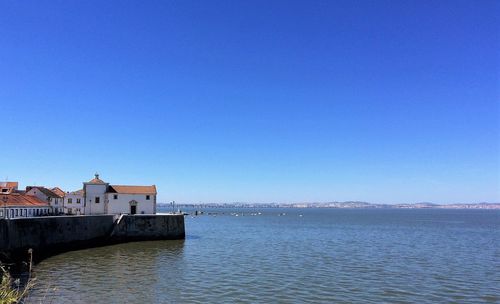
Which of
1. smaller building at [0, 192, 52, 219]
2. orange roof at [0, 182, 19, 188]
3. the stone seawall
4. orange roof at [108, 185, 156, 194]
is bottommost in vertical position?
the stone seawall

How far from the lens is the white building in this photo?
60.7 m

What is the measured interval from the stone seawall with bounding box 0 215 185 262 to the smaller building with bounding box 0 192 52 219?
11.9m

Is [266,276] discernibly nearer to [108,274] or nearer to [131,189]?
[108,274]

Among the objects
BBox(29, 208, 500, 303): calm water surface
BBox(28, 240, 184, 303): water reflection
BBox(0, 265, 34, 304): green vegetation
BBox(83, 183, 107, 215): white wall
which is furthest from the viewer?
BBox(83, 183, 107, 215): white wall

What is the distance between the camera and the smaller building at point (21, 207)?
179ft

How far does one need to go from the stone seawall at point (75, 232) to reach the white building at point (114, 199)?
20.4 feet

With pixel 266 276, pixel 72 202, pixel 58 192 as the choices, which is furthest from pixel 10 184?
pixel 266 276

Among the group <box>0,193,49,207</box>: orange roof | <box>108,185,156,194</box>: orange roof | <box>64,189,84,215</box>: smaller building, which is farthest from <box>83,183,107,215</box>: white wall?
<box>64,189,84,215</box>: smaller building

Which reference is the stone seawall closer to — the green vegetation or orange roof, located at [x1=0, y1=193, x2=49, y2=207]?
orange roof, located at [x1=0, y1=193, x2=49, y2=207]

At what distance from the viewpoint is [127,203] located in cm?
6150

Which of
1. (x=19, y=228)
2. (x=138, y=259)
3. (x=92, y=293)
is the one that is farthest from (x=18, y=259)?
(x=92, y=293)

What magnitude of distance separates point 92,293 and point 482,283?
2755cm

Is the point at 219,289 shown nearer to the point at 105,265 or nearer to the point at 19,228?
the point at 105,265

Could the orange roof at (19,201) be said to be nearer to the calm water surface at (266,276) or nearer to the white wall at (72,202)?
the white wall at (72,202)
